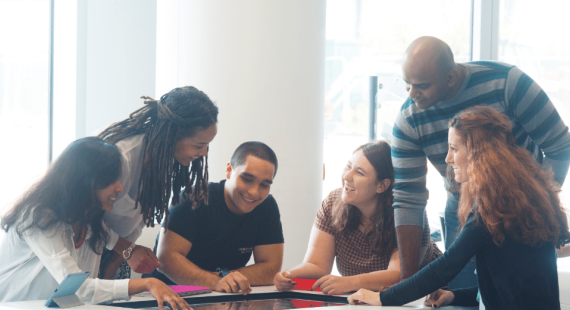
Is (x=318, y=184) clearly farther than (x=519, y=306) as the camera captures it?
Yes

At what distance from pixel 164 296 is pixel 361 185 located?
0.95 m

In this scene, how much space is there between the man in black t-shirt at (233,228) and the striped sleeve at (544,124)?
2.99 feet

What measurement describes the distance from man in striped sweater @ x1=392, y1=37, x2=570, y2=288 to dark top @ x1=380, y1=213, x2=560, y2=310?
1.38 feet

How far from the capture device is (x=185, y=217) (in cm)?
209

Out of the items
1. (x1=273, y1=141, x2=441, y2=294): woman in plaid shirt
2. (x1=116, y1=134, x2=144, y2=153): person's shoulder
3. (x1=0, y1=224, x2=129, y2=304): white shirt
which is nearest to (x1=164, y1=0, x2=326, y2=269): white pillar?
(x1=273, y1=141, x2=441, y2=294): woman in plaid shirt

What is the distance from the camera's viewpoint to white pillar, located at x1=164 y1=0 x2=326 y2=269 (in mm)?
2449

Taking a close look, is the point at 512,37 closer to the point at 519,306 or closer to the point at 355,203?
the point at 355,203

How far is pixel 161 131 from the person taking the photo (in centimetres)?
187

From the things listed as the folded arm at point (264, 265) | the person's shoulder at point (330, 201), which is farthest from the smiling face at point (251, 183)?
the person's shoulder at point (330, 201)

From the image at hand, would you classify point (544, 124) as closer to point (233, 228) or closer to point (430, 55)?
point (430, 55)

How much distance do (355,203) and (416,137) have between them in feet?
1.24

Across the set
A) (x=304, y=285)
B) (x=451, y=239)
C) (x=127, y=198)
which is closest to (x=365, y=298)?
(x=304, y=285)

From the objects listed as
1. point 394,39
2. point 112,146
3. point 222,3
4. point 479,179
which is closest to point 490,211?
point 479,179

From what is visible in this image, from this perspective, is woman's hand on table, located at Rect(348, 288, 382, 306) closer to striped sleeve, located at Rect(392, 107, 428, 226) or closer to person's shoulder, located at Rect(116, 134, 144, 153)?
striped sleeve, located at Rect(392, 107, 428, 226)
